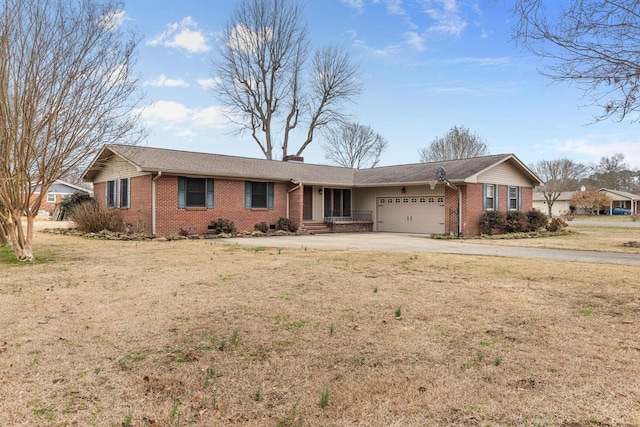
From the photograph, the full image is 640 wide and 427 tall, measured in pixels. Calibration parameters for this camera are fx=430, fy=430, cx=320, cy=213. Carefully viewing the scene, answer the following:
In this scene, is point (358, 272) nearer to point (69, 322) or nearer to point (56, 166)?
point (69, 322)

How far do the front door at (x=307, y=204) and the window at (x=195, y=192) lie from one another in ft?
18.6

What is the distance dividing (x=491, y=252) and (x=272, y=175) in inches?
452

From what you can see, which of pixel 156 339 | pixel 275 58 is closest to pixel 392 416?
pixel 156 339

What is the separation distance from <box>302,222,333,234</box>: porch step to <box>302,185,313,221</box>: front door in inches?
27.3

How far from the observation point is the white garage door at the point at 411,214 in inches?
834

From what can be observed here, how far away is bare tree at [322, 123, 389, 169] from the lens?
1802 inches

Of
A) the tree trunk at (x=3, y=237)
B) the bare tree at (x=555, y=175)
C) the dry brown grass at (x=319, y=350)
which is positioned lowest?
the dry brown grass at (x=319, y=350)

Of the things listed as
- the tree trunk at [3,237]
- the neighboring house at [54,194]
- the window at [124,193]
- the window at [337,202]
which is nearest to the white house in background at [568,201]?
the window at [337,202]

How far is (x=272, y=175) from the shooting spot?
820 inches

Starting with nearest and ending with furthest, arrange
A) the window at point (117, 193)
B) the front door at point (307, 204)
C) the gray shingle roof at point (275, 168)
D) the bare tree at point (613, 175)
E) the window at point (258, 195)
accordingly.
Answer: the gray shingle roof at point (275, 168)
the window at point (117, 193)
the window at point (258, 195)
the front door at point (307, 204)
the bare tree at point (613, 175)

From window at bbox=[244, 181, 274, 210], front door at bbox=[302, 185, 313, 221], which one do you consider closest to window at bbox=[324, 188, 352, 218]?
front door at bbox=[302, 185, 313, 221]

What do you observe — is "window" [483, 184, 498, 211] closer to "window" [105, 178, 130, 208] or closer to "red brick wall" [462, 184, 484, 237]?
"red brick wall" [462, 184, 484, 237]

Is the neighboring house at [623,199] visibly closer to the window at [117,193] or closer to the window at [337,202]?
the window at [337,202]

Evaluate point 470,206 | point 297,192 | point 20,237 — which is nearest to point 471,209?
point 470,206
